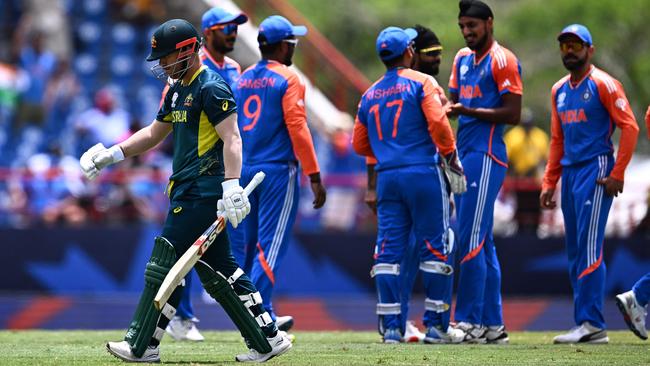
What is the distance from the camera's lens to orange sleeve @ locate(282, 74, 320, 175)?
10914mm

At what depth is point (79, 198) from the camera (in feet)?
54.1

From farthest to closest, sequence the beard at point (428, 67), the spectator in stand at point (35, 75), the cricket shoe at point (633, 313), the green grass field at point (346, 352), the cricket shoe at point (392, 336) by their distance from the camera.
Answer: the spectator in stand at point (35, 75), the beard at point (428, 67), the cricket shoe at point (633, 313), the cricket shoe at point (392, 336), the green grass field at point (346, 352)

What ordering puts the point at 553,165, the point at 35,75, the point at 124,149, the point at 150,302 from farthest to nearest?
the point at 35,75 < the point at 553,165 < the point at 124,149 < the point at 150,302

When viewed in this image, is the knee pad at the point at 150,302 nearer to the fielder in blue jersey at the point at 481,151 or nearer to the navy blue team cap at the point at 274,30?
the navy blue team cap at the point at 274,30

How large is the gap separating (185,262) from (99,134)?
11.0 meters

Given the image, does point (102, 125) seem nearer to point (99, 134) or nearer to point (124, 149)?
point (99, 134)

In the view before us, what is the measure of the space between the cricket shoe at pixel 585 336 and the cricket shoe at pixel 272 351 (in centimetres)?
305

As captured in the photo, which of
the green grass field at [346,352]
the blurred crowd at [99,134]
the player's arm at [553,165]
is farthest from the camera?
the blurred crowd at [99,134]

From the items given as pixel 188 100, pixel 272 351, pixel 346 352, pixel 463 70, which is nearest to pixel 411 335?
pixel 346 352

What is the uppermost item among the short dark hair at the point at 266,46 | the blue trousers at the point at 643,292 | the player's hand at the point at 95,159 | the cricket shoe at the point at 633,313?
the short dark hair at the point at 266,46

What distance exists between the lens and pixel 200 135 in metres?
8.64

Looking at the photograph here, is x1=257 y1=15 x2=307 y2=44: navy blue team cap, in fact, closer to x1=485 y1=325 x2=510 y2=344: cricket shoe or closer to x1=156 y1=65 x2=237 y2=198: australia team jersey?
x1=156 y1=65 x2=237 y2=198: australia team jersey

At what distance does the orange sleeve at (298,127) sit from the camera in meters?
10.9

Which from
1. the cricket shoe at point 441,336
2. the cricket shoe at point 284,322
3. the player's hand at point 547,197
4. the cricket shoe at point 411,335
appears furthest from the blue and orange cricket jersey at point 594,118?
the cricket shoe at point 284,322
